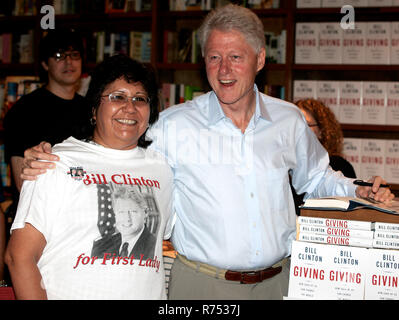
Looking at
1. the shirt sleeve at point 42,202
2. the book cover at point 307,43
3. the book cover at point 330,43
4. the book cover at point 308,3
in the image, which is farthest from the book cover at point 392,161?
the shirt sleeve at point 42,202

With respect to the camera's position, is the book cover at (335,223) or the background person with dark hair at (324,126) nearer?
the book cover at (335,223)

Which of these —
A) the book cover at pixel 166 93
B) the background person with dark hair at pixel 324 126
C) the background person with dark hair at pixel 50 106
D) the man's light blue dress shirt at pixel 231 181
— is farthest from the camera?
the book cover at pixel 166 93

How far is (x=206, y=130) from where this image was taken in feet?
5.98

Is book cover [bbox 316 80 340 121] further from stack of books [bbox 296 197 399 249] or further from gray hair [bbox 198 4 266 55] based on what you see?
stack of books [bbox 296 197 399 249]

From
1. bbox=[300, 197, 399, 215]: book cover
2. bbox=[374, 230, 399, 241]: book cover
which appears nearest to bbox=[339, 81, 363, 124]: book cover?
bbox=[300, 197, 399, 215]: book cover

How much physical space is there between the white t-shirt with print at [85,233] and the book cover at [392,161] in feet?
8.02

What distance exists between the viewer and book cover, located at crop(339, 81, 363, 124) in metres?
3.46

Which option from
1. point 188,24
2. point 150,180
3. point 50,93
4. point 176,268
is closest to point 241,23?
point 150,180

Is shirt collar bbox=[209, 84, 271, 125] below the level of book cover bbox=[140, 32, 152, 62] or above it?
below

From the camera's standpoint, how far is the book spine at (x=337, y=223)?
144 cm

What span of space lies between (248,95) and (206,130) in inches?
8.8

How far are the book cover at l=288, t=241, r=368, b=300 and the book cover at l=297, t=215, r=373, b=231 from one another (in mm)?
63

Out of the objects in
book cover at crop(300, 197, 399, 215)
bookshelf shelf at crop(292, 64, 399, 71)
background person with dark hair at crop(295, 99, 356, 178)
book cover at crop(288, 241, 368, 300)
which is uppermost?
bookshelf shelf at crop(292, 64, 399, 71)

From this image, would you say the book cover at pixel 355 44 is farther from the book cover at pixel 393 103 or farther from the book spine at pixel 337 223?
the book spine at pixel 337 223
